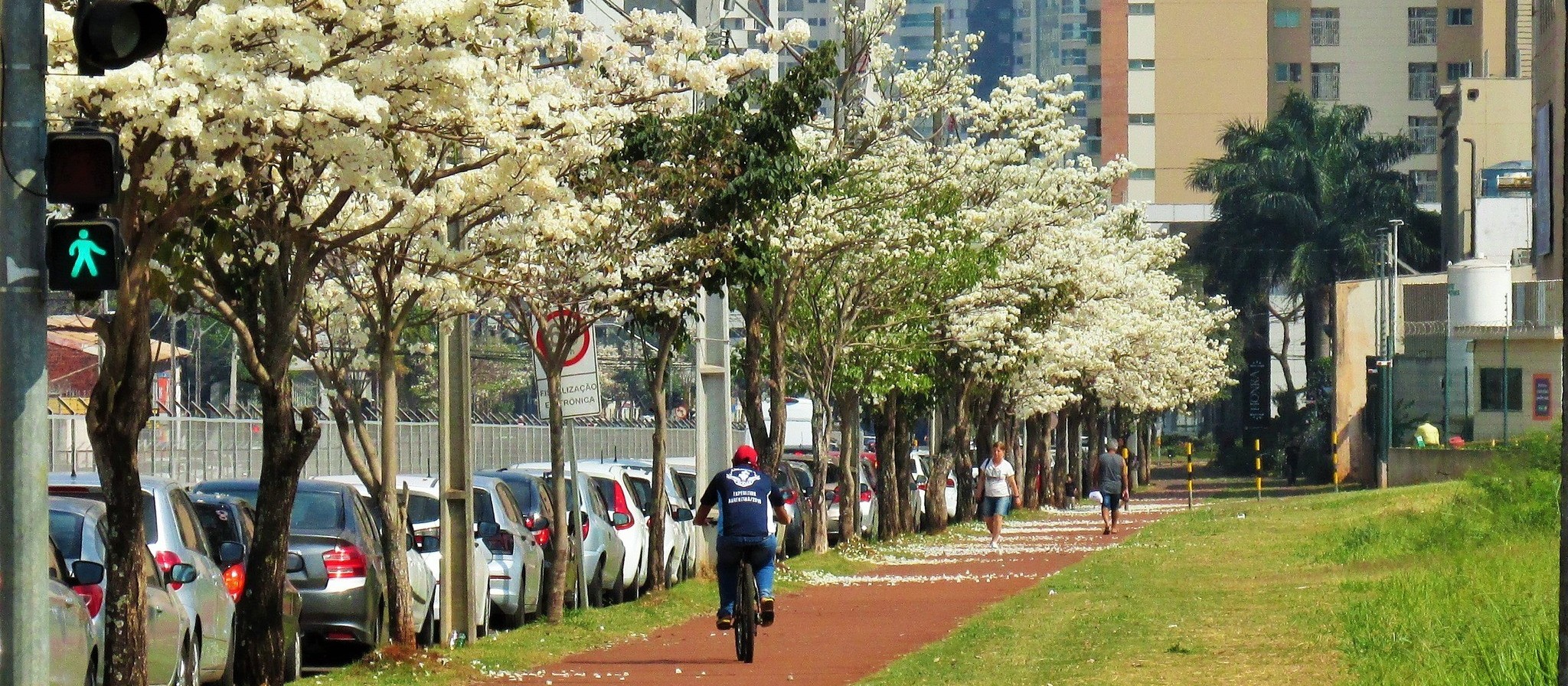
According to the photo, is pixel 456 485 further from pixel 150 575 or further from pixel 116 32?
pixel 116 32

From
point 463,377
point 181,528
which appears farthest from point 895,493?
point 181,528

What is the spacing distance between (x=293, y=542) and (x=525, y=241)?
2985mm

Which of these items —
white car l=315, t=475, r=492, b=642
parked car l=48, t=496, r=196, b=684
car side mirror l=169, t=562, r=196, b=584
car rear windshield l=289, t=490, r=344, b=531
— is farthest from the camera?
white car l=315, t=475, r=492, b=642

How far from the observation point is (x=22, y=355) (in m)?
9.63

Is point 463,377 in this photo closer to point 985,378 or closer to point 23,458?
point 23,458

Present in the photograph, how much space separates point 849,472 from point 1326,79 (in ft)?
293

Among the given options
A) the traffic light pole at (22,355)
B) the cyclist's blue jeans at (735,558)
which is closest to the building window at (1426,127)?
the cyclist's blue jeans at (735,558)

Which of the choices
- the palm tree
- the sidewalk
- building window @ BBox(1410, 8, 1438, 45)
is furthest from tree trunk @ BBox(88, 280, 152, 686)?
building window @ BBox(1410, 8, 1438, 45)

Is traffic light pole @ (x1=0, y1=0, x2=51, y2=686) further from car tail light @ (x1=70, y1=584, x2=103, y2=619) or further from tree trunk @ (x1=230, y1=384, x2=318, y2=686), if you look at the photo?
tree trunk @ (x1=230, y1=384, x2=318, y2=686)

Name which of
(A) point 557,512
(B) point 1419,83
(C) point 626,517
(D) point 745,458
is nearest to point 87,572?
(D) point 745,458

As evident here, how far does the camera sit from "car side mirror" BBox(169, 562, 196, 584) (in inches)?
494

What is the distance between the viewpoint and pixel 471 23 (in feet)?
35.1

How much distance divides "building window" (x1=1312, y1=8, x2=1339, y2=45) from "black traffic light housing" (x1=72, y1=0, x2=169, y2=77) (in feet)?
373

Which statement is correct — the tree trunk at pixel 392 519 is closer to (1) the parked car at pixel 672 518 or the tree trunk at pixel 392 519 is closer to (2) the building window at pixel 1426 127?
(1) the parked car at pixel 672 518
